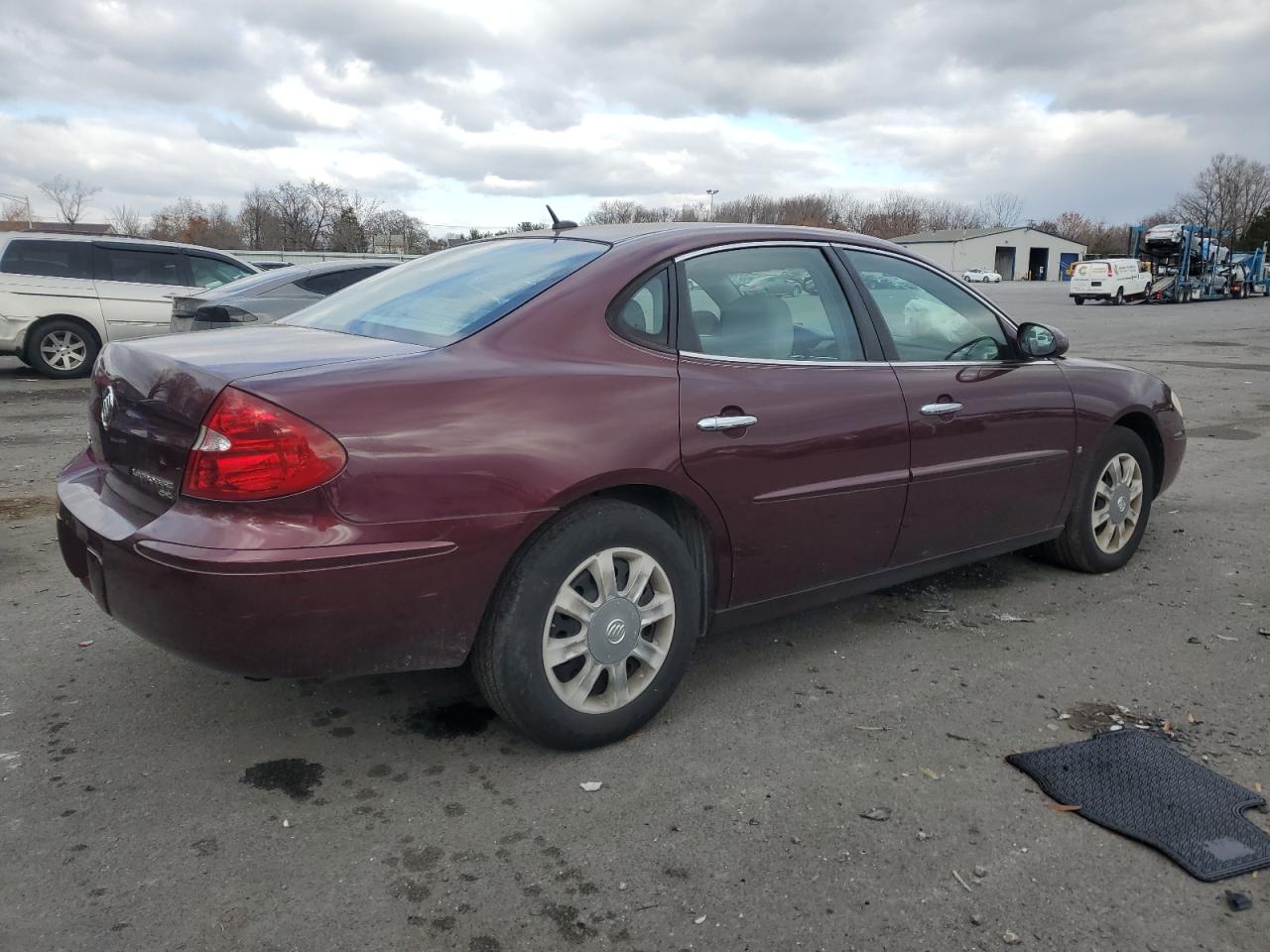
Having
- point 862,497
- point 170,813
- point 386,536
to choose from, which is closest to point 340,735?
point 170,813

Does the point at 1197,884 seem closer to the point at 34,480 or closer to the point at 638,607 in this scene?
the point at 638,607

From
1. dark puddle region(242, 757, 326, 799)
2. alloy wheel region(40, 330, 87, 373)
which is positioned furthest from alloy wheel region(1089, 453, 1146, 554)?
alloy wheel region(40, 330, 87, 373)

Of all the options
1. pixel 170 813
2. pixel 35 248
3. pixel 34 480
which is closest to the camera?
pixel 170 813

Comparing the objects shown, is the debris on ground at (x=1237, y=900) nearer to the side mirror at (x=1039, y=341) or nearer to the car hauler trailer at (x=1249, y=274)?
the side mirror at (x=1039, y=341)

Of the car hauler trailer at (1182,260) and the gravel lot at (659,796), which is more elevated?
the car hauler trailer at (1182,260)

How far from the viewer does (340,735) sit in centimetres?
312

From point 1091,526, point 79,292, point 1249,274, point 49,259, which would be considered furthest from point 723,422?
point 1249,274

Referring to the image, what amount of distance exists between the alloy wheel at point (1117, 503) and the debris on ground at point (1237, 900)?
2.52m

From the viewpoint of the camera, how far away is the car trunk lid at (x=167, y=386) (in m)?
2.61

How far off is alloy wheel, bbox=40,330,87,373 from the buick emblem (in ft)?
33.7

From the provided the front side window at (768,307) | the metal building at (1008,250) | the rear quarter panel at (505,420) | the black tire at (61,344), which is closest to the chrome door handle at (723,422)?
the rear quarter panel at (505,420)

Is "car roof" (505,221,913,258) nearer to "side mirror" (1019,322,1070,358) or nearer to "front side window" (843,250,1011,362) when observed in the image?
"front side window" (843,250,1011,362)

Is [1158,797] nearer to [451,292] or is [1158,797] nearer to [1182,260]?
[451,292]

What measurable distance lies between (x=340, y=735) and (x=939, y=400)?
2475 mm
